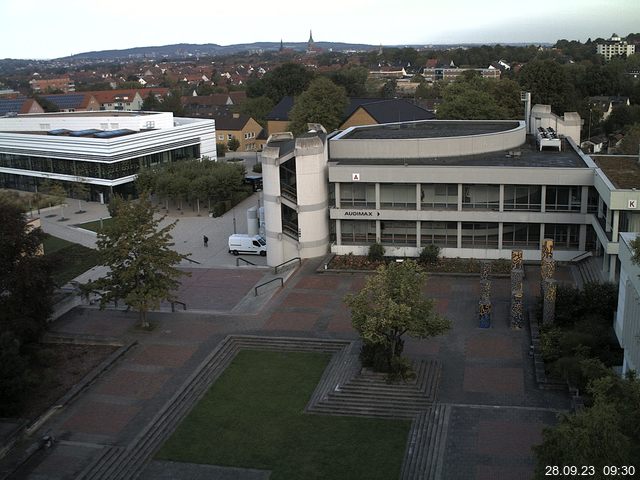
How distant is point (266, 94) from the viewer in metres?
115

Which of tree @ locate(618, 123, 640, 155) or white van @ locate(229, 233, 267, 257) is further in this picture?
tree @ locate(618, 123, 640, 155)

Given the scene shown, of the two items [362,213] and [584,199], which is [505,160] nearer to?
[584,199]

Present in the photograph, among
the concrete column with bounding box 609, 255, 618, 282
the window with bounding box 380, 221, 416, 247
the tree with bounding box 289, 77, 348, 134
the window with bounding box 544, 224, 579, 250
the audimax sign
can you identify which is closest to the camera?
the concrete column with bounding box 609, 255, 618, 282

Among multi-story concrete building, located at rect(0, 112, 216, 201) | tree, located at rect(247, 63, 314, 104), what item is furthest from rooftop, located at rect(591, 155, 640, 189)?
tree, located at rect(247, 63, 314, 104)

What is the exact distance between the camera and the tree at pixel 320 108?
76.3 metres

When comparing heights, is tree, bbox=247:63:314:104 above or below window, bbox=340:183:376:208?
above

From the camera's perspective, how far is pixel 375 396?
24.0m

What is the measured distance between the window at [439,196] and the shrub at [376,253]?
3259 mm

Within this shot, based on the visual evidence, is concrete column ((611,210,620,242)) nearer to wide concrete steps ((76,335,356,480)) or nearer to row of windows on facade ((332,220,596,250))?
row of windows on facade ((332,220,596,250))

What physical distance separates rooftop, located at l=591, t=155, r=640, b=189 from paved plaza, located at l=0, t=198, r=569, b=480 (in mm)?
6028

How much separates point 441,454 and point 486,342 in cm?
824

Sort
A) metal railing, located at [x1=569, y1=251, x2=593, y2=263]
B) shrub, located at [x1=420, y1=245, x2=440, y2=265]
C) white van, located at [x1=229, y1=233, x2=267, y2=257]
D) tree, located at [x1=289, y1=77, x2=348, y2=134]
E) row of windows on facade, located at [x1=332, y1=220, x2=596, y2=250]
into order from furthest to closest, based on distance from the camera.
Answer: tree, located at [x1=289, y1=77, x2=348, y2=134] < white van, located at [x1=229, y1=233, x2=267, y2=257] < shrub, located at [x1=420, y1=245, x2=440, y2=265] < row of windows on facade, located at [x1=332, y1=220, x2=596, y2=250] < metal railing, located at [x1=569, y1=251, x2=593, y2=263]

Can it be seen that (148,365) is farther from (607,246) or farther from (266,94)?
(266,94)

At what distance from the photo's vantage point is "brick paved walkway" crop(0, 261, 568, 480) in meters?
20.9
